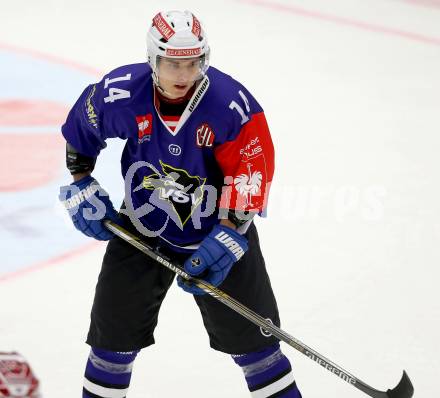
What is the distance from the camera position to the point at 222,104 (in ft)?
8.34

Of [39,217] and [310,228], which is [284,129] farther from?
[39,217]

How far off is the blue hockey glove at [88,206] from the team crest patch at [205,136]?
0.45 meters

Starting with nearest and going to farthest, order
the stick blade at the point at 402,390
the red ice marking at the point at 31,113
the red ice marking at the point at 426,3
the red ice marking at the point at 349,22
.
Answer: the stick blade at the point at 402,390 < the red ice marking at the point at 31,113 < the red ice marking at the point at 349,22 < the red ice marking at the point at 426,3

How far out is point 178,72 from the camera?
249 cm

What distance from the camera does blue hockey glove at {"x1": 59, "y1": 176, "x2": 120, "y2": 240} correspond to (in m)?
2.81

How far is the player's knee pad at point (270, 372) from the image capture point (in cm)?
278

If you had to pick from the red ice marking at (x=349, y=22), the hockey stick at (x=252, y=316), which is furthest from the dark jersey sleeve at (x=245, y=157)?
the red ice marking at (x=349, y=22)

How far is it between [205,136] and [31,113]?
3.14 m

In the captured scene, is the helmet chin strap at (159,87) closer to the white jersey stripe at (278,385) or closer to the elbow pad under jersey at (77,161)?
the elbow pad under jersey at (77,161)

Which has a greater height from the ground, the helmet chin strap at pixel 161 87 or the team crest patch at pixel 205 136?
the helmet chin strap at pixel 161 87

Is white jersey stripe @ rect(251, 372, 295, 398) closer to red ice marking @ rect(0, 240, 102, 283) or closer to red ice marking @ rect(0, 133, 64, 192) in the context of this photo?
red ice marking @ rect(0, 240, 102, 283)

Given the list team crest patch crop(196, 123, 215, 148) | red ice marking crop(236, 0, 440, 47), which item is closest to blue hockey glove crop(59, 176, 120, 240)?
team crest patch crop(196, 123, 215, 148)

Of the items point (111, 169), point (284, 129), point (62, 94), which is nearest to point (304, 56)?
point (284, 129)

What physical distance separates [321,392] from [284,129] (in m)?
2.50
